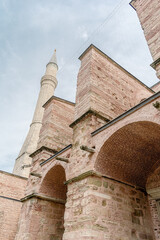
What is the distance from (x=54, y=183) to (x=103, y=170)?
9.15 ft

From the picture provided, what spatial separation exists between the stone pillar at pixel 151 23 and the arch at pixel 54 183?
4.15m

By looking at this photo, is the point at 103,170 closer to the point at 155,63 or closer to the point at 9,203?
the point at 155,63

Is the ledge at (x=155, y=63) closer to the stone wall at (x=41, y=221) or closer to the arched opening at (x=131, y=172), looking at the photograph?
the arched opening at (x=131, y=172)

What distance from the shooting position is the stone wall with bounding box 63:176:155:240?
3724 millimetres

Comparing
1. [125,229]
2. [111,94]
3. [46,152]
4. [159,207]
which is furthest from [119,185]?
[46,152]

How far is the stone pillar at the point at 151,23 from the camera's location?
15.0ft

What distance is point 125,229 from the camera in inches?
161

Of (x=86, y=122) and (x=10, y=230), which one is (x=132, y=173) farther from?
(x=10, y=230)

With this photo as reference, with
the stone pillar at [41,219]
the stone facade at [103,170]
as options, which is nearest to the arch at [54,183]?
the stone facade at [103,170]

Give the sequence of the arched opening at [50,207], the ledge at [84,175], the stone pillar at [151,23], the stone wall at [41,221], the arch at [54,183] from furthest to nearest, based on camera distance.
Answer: the arch at [54,183] < the arched opening at [50,207] < the stone wall at [41,221] < the stone pillar at [151,23] < the ledge at [84,175]

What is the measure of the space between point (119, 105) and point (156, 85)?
5.36 m

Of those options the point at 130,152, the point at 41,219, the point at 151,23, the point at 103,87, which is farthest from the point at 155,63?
the point at 41,219

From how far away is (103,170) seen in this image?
4375mm

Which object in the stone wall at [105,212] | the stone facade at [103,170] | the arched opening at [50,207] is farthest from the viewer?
the arched opening at [50,207]
